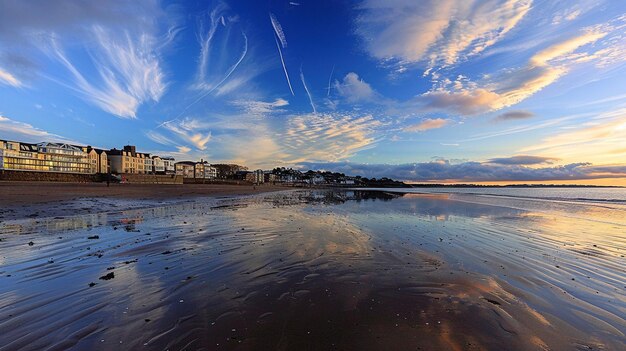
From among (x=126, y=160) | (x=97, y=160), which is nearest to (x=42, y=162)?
(x=97, y=160)

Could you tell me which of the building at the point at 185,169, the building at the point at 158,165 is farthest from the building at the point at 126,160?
the building at the point at 185,169

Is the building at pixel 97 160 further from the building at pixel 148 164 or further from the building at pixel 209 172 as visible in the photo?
the building at pixel 209 172

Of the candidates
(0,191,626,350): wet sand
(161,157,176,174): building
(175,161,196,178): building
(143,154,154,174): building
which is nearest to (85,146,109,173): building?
(143,154,154,174): building

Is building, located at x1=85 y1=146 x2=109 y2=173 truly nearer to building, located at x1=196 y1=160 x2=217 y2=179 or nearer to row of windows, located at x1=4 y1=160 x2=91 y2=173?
row of windows, located at x1=4 y1=160 x2=91 y2=173

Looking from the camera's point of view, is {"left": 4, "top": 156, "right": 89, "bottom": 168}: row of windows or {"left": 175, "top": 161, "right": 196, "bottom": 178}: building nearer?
{"left": 4, "top": 156, "right": 89, "bottom": 168}: row of windows

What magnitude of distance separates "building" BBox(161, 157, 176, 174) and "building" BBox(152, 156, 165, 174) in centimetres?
252

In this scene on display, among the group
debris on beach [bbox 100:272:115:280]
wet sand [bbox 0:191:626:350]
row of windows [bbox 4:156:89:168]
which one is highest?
row of windows [bbox 4:156:89:168]

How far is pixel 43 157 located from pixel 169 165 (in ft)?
187

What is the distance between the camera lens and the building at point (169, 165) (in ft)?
440

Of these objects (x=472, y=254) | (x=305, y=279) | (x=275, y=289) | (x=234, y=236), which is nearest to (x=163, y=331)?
(x=275, y=289)

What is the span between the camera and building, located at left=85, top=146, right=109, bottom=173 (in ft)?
314

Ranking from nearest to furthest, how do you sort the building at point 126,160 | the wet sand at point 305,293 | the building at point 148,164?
the wet sand at point 305,293, the building at point 126,160, the building at point 148,164

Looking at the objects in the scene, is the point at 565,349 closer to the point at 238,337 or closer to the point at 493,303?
the point at 493,303

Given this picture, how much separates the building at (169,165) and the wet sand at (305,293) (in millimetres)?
136371
